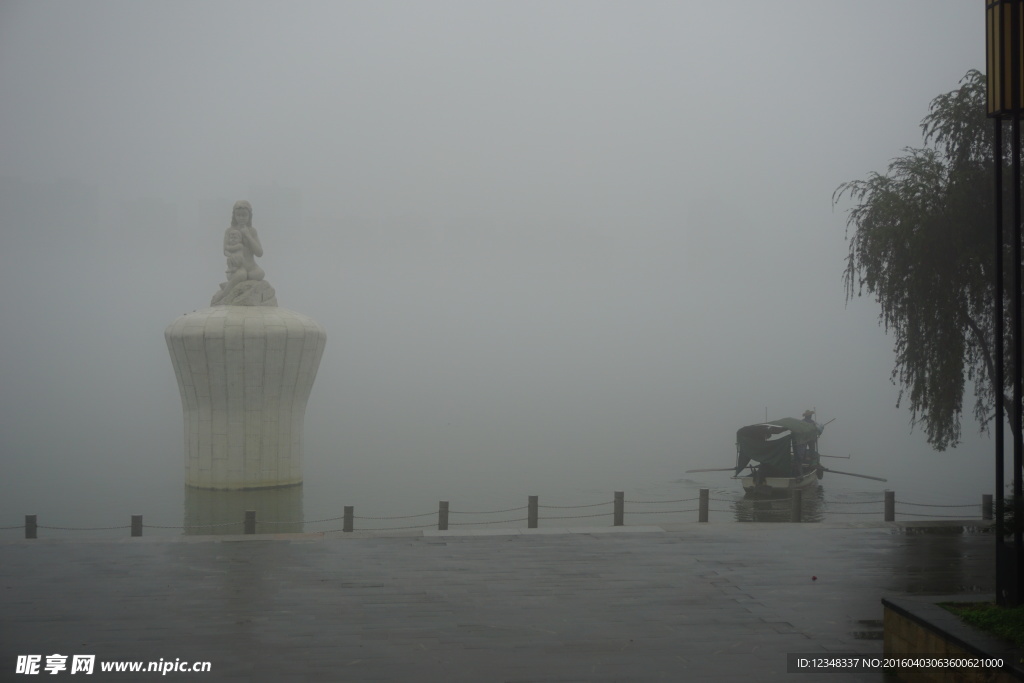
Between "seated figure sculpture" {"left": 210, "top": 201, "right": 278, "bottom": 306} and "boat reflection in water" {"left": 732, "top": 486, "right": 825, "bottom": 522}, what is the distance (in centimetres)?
1208

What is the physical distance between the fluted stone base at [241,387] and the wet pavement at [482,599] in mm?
11182

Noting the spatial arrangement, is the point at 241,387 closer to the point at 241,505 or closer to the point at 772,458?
the point at 241,505

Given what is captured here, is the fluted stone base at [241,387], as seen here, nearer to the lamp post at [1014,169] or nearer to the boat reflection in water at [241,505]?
the boat reflection in water at [241,505]

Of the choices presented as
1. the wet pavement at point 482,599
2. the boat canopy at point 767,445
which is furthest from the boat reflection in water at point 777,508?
the wet pavement at point 482,599

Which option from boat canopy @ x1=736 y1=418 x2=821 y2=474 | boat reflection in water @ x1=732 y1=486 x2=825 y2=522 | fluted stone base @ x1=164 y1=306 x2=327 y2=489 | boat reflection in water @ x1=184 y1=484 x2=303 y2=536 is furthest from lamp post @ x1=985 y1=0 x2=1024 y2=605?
fluted stone base @ x1=164 y1=306 x2=327 y2=489

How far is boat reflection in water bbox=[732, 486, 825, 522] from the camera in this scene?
1914cm

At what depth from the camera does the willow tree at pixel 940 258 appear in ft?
43.7

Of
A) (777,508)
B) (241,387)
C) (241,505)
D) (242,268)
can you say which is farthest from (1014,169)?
(242,268)

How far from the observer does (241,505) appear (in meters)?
21.1

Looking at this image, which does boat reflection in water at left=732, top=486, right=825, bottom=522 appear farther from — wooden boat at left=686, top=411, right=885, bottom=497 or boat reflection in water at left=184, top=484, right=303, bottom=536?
boat reflection in water at left=184, top=484, right=303, bottom=536

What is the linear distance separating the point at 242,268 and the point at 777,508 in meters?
13.7

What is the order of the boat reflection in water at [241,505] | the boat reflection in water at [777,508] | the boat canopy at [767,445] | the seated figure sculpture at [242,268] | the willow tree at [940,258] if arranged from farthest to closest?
the boat canopy at [767,445] → the seated figure sculpture at [242,268] → the boat reflection in water at [241,505] → the boat reflection in water at [777,508] → the willow tree at [940,258]

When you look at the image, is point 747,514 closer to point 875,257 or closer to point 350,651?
point 875,257

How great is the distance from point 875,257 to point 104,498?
18.1 m
